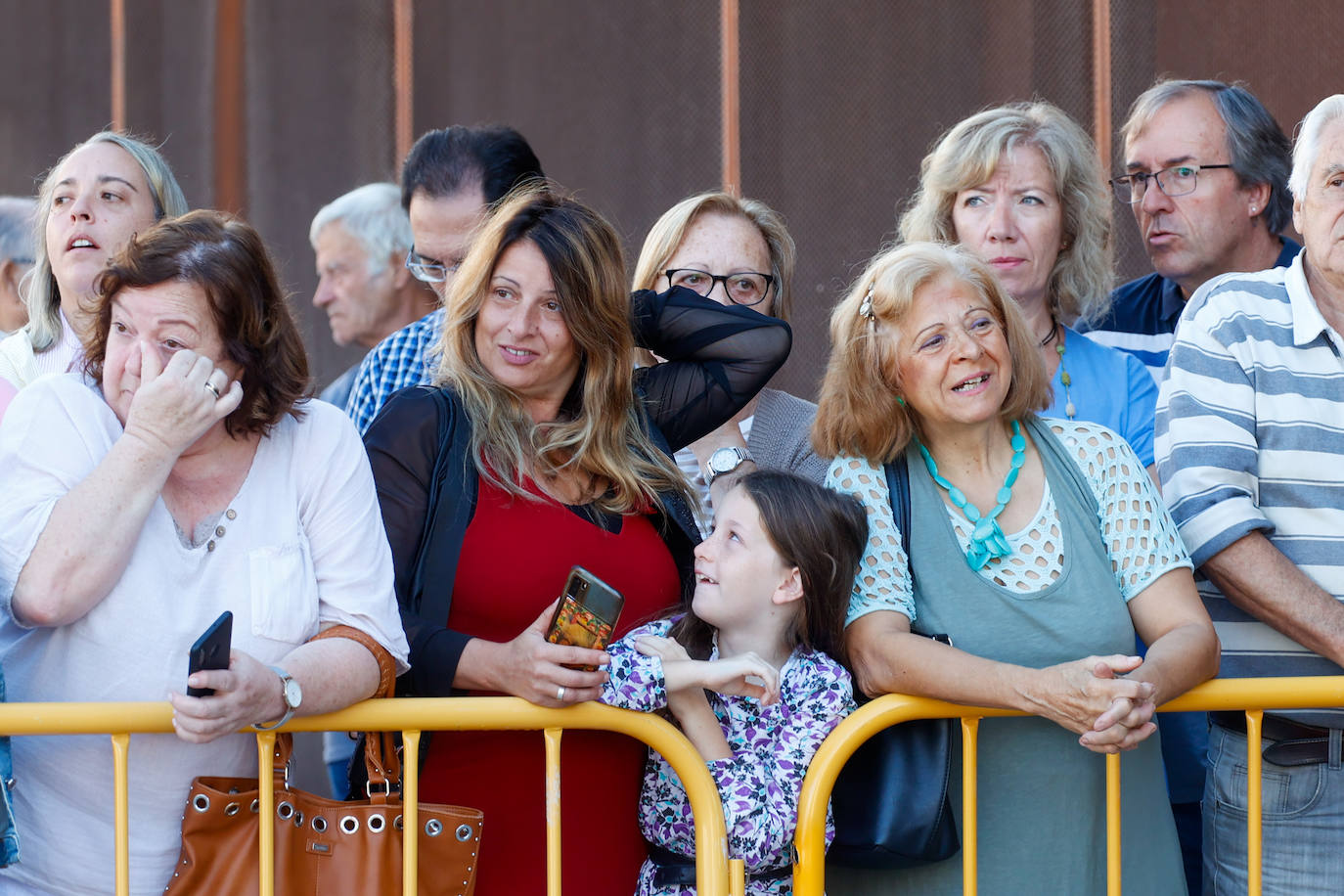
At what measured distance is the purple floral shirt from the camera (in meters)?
2.23

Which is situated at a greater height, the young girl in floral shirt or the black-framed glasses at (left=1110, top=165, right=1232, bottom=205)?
the black-framed glasses at (left=1110, top=165, right=1232, bottom=205)

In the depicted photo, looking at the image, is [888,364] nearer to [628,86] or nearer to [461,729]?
[461,729]

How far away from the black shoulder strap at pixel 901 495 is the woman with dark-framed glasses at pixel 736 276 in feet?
1.71

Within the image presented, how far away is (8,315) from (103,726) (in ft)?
6.94

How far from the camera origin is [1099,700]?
215 centimetres

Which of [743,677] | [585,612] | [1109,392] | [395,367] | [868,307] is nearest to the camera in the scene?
[585,612]

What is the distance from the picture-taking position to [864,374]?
2576 millimetres

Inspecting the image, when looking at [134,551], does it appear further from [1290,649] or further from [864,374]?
[1290,649]

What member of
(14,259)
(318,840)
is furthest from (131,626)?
(14,259)

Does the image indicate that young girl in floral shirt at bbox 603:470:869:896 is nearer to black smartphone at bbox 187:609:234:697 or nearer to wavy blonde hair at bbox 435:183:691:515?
wavy blonde hair at bbox 435:183:691:515

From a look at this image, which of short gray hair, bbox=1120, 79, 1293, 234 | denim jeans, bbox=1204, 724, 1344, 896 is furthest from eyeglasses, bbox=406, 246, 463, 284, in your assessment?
denim jeans, bbox=1204, 724, 1344, 896

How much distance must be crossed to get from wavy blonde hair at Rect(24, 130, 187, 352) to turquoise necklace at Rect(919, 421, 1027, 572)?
69.4 inches

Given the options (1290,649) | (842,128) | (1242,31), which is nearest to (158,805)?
(1290,649)

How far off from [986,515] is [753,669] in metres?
0.53
